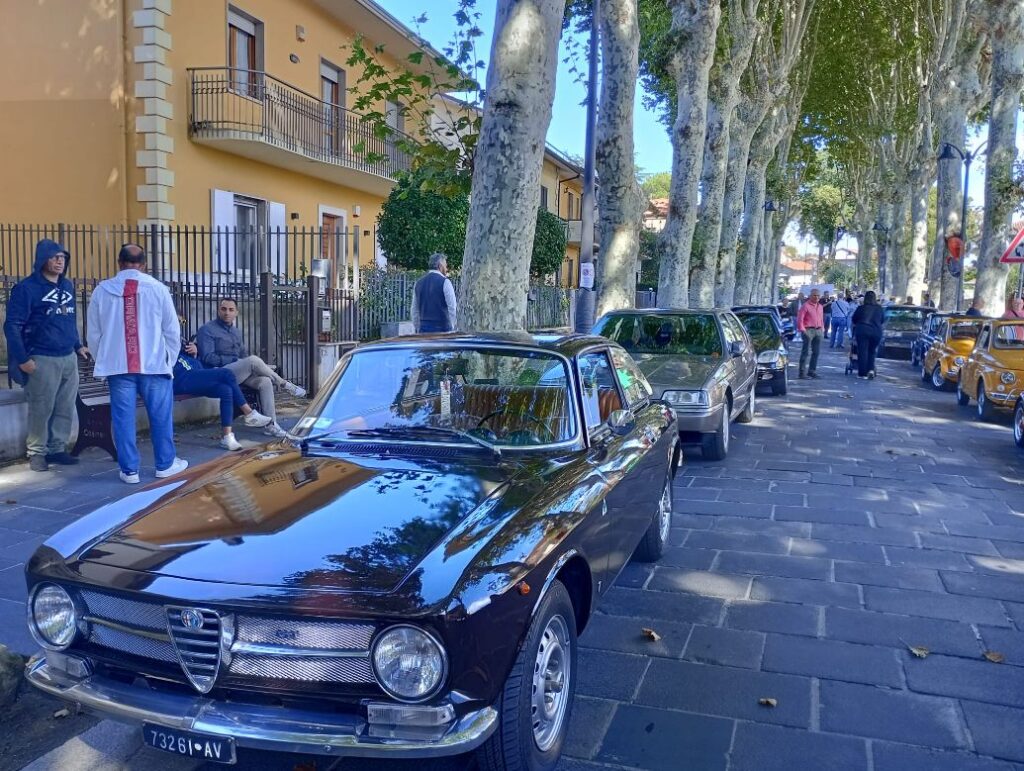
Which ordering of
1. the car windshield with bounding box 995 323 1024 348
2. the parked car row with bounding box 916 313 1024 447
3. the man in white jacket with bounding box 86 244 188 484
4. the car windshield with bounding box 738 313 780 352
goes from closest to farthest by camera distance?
1. the man in white jacket with bounding box 86 244 188 484
2. the parked car row with bounding box 916 313 1024 447
3. the car windshield with bounding box 995 323 1024 348
4. the car windshield with bounding box 738 313 780 352

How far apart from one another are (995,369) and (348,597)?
39.7ft

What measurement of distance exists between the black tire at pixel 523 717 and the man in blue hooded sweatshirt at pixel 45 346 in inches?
231

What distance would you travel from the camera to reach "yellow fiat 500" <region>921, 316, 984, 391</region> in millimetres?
16438

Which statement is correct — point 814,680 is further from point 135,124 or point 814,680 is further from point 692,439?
point 135,124

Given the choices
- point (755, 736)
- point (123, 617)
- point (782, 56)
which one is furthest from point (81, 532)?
point (782, 56)

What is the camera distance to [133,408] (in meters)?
7.10

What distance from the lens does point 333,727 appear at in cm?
269

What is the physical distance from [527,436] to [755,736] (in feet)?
5.25

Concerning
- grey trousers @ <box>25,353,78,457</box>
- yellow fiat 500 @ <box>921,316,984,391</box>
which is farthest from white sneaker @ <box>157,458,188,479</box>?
yellow fiat 500 @ <box>921,316,984,391</box>

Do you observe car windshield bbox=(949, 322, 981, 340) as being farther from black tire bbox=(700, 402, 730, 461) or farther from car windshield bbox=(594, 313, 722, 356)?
black tire bbox=(700, 402, 730, 461)

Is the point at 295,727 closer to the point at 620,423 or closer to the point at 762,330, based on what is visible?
Answer: the point at 620,423

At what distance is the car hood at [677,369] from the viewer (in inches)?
357

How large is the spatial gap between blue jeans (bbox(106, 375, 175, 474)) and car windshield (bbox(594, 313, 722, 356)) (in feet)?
16.2

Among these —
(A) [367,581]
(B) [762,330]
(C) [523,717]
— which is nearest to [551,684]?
(C) [523,717]
